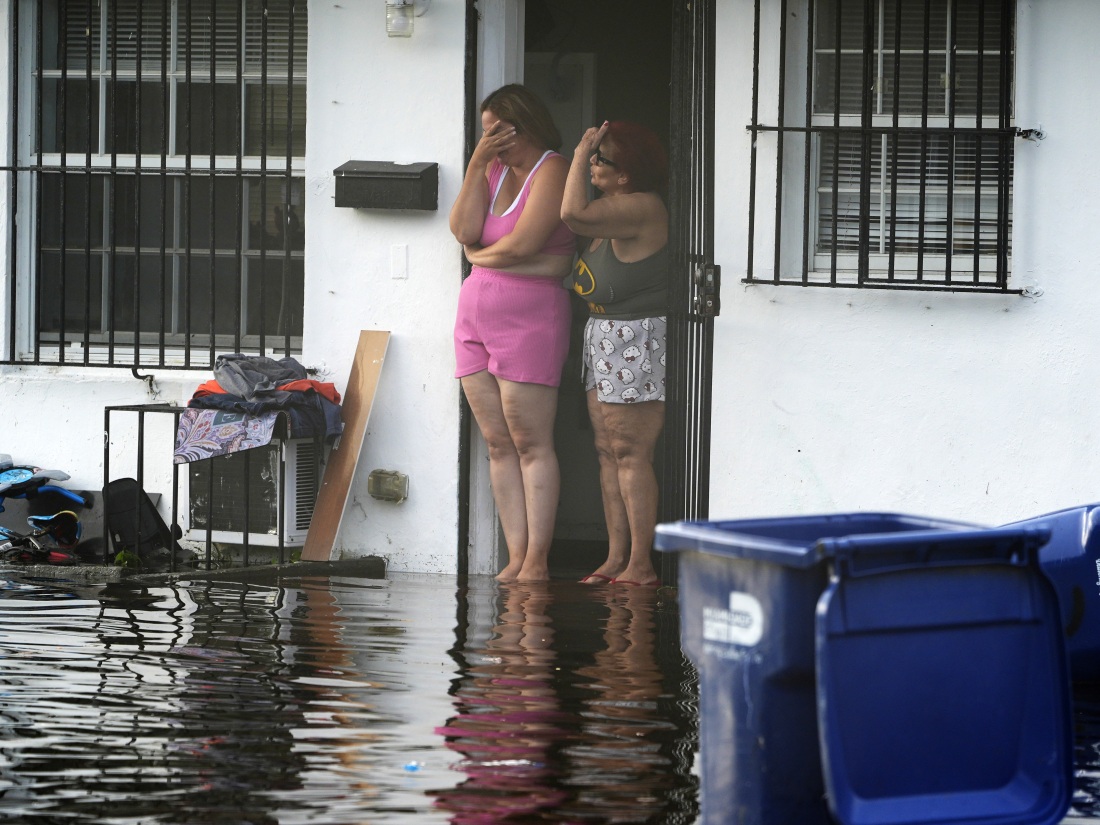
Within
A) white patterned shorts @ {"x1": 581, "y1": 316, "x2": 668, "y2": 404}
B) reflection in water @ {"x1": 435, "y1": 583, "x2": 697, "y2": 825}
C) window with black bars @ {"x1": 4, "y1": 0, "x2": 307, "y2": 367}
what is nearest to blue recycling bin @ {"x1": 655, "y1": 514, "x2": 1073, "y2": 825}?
reflection in water @ {"x1": 435, "y1": 583, "x2": 697, "y2": 825}

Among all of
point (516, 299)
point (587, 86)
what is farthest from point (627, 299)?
point (587, 86)

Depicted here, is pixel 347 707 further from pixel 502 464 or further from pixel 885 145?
pixel 885 145

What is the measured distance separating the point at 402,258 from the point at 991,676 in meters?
5.39

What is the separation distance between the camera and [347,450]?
844 cm

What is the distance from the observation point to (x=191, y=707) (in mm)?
5234

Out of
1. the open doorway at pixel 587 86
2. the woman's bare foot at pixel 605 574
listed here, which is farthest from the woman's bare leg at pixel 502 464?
the open doorway at pixel 587 86

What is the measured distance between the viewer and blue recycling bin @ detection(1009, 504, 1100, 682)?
5668mm

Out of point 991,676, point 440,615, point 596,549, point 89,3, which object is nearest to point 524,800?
point 991,676

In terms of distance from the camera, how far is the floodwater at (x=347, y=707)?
13.8ft

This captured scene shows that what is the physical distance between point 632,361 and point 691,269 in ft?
1.76

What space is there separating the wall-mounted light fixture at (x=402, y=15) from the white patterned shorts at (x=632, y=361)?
1745 mm

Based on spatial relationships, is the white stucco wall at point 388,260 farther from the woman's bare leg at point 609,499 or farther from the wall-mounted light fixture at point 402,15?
the woman's bare leg at point 609,499

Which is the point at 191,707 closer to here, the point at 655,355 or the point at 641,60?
the point at 655,355

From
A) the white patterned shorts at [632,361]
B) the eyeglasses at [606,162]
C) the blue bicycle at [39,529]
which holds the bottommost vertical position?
the blue bicycle at [39,529]
